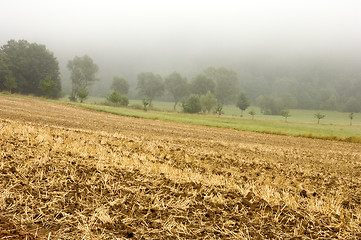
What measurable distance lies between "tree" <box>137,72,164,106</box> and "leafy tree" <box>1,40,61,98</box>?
160 ft

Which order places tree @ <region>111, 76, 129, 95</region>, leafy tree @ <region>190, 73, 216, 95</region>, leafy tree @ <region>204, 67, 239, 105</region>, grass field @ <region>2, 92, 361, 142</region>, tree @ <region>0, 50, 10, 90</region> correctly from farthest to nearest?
leafy tree @ <region>204, 67, 239, 105</region>, tree @ <region>111, 76, 129, 95</region>, leafy tree @ <region>190, 73, 216, 95</region>, tree @ <region>0, 50, 10, 90</region>, grass field @ <region>2, 92, 361, 142</region>

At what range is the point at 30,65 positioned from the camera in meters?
82.1

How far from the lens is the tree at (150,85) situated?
127 metres

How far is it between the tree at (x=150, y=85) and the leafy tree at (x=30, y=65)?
4865 centimetres

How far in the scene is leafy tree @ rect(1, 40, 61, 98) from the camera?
78750 millimetres

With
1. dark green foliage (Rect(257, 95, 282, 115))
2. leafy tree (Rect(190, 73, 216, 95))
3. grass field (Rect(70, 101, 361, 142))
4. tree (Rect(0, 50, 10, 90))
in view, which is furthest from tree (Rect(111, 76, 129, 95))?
dark green foliage (Rect(257, 95, 282, 115))

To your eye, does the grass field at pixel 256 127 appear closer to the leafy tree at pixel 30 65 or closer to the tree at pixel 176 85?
the leafy tree at pixel 30 65

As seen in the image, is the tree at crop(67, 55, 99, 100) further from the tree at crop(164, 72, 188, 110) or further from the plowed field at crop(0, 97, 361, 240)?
the plowed field at crop(0, 97, 361, 240)

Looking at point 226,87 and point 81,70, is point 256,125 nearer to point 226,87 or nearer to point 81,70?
point 226,87

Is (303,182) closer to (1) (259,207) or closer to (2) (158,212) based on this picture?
(1) (259,207)

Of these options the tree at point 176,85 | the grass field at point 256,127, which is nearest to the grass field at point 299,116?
the tree at point 176,85

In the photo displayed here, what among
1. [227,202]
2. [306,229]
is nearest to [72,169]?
[227,202]

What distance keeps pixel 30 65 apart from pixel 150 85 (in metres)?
58.1

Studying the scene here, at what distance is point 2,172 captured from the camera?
515 cm
